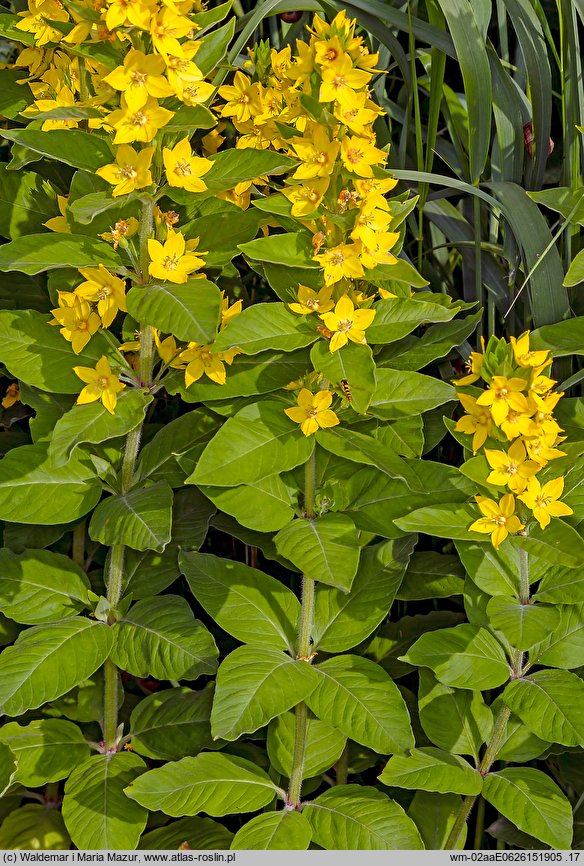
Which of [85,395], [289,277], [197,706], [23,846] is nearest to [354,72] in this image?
[289,277]

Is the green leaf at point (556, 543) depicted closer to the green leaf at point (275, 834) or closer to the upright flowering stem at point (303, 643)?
the upright flowering stem at point (303, 643)

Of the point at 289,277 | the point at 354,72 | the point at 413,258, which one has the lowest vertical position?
the point at 413,258

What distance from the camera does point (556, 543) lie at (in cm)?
121

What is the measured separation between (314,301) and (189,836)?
35.3 inches

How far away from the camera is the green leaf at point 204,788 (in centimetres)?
127

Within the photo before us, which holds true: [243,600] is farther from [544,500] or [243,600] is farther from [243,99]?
[243,99]

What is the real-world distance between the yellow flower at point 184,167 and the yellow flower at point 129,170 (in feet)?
0.08

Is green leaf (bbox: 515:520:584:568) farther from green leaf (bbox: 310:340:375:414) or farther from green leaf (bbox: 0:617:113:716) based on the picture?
green leaf (bbox: 0:617:113:716)

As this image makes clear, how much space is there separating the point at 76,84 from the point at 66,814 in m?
1.12

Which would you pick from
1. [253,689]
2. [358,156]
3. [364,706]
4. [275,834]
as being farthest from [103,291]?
[275,834]

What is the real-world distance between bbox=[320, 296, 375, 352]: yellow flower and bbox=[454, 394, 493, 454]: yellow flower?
0.57ft

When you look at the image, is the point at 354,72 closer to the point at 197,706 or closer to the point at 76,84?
the point at 76,84

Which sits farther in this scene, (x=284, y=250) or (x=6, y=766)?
(x=6, y=766)

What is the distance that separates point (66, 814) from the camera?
4.34 feet
